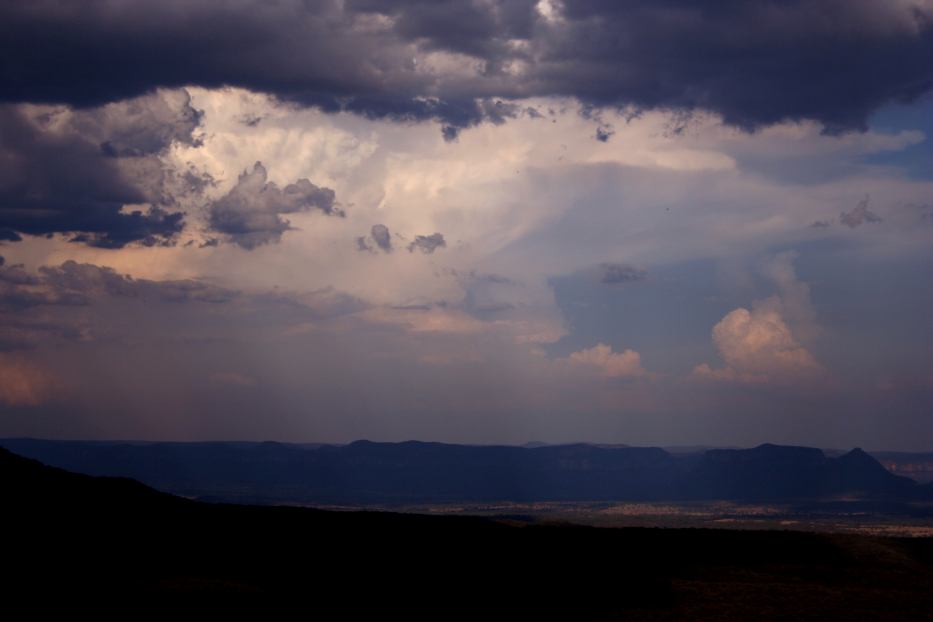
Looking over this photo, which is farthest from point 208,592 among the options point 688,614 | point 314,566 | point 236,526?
point 688,614

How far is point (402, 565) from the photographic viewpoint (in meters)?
89.9

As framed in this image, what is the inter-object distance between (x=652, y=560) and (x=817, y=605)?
20.9m

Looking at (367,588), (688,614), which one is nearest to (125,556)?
(367,588)

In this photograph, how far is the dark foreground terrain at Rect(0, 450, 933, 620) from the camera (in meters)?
75.3

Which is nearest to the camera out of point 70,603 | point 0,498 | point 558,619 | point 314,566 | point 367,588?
point 70,603

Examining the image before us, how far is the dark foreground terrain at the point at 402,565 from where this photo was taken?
7531cm

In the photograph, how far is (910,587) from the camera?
91.0 m

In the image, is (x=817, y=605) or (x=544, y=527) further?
(x=544, y=527)

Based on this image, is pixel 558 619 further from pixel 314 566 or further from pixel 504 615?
pixel 314 566

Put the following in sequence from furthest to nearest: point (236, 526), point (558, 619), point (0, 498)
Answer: point (236, 526)
point (0, 498)
point (558, 619)

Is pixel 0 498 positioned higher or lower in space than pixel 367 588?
higher

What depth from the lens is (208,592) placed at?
7300 centimetres

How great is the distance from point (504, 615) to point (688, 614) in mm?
13401

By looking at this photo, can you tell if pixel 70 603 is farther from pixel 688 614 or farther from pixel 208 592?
pixel 688 614
